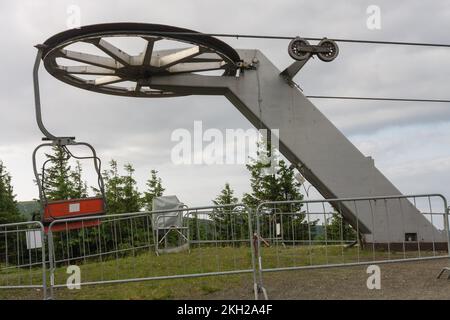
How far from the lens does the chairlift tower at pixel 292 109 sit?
9469 mm

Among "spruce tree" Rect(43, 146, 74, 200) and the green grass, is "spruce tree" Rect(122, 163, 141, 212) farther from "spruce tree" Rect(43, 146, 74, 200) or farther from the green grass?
the green grass

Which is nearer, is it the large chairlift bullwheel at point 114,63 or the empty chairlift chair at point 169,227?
the large chairlift bullwheel at point 114,63

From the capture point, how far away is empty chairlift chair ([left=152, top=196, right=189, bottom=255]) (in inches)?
453

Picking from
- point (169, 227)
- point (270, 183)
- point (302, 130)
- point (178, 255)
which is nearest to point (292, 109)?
point (302, 130)

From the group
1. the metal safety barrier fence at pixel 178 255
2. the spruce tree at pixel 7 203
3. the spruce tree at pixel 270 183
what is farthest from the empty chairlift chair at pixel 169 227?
the spruce tree at pixel 7 203

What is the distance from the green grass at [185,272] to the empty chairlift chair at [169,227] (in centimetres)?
99

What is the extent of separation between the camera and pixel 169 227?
12328 millimetres

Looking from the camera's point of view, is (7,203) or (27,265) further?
(7,203)

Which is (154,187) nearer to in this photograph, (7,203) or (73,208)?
(7,203)

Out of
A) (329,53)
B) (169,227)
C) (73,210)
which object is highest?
(329,53)

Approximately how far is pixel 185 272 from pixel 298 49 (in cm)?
476

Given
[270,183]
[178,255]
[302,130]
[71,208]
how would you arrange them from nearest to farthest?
1. [71,208]
2. [302,130]
3. [178,255]
4. [270,183]

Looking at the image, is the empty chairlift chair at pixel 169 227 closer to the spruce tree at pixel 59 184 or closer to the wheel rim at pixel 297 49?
the wheel rim at pixel 297 49
